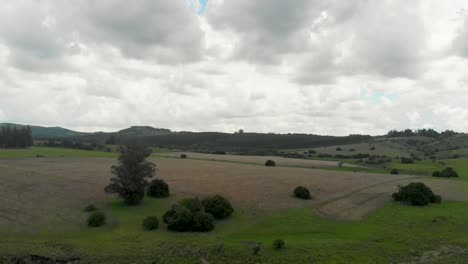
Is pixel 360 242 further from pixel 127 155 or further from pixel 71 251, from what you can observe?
pixel 127 155

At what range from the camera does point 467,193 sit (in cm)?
6812

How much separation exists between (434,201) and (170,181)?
4603cm

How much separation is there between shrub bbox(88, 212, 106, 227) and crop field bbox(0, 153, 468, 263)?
3.44 ft

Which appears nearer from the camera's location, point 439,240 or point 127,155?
point 439,240

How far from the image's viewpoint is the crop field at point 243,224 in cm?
3659

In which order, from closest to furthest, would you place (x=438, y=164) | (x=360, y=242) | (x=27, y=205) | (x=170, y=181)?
1. (x=360, y=242)
2. (x=27, y=205)
3. (x=170, y=181)
4. (x=438, y=164)

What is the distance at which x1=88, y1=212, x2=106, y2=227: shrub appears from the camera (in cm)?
4516

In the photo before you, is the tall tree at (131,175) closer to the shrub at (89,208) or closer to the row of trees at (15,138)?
the shrub at (89,208)

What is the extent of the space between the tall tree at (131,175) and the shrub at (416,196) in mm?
40136

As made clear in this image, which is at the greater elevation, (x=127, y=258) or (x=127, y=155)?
(x=127, y=155)

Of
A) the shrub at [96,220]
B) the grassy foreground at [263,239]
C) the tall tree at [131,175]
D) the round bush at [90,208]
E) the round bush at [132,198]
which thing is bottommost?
the grassy foreground at [263,239]

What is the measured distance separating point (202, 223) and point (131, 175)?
18.1 meters

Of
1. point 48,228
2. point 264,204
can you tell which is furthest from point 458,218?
point 48,228

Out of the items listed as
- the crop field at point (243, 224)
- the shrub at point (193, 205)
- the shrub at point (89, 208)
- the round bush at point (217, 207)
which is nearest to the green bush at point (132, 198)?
the crop field at point (243, 224)
